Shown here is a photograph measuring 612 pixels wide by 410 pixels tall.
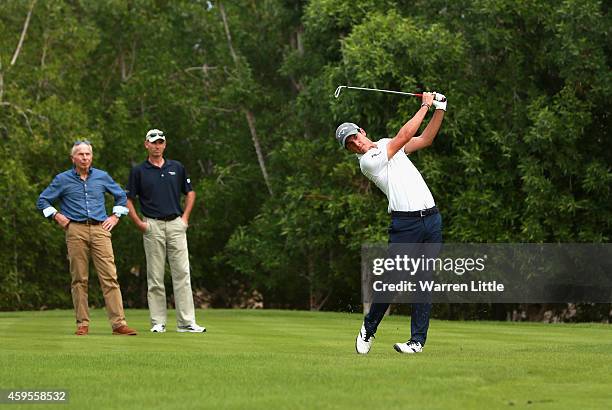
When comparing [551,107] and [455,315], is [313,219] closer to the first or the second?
[455,315]

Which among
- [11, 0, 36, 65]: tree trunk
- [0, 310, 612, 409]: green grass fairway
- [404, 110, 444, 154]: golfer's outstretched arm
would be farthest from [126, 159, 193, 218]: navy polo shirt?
[11, 0, 36, 65]: tree trunk

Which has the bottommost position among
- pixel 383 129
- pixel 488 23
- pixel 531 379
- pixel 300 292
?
pixel 300 292

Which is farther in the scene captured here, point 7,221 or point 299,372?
point 7,221

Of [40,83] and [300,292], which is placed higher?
[40,83]

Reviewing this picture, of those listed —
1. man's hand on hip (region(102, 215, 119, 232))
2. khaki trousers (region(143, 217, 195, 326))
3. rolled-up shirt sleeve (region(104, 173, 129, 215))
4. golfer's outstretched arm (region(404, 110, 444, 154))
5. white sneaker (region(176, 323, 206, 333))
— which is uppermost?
golfer's outstretched arm (region(404, 110, 444, 154))

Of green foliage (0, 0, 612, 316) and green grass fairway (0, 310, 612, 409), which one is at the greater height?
green foliage (0, 0, 612, 316)

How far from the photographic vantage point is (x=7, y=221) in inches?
1357

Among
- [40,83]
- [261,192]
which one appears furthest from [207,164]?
[40,83]

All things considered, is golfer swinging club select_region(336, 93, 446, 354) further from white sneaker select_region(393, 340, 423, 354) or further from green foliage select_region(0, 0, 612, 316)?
green foliage select_region(0, 0, 612, 316)

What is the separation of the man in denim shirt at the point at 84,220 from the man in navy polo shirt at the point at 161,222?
25.2 inches

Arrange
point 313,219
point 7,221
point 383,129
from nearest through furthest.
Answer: point 383,129, point 313,219, point 7,221

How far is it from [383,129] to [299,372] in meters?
19.0

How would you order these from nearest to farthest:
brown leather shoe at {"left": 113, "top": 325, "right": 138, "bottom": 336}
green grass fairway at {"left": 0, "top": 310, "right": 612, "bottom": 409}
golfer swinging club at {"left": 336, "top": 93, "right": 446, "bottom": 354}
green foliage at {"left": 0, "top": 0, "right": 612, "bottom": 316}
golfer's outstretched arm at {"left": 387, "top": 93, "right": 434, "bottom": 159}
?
green grass fairway at {"left": 0, "top": 310, "right": 612, "bottom": 409} < golfer's outstretched arm at {"left": 387, "top": 93, "right": 434, "bottom": 159} < golfer swinging club at {"left": 336, "top": 93, "right": 446, "bottom": 354} < brown leather shoe at {"left": 113, "top": 325, "right": 138, "bottom": 336} < green foliage at {"left": 0, "top": 0, "right": 612, "bottom": 316}

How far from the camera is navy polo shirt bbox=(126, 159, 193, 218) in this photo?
14734 millimetres
